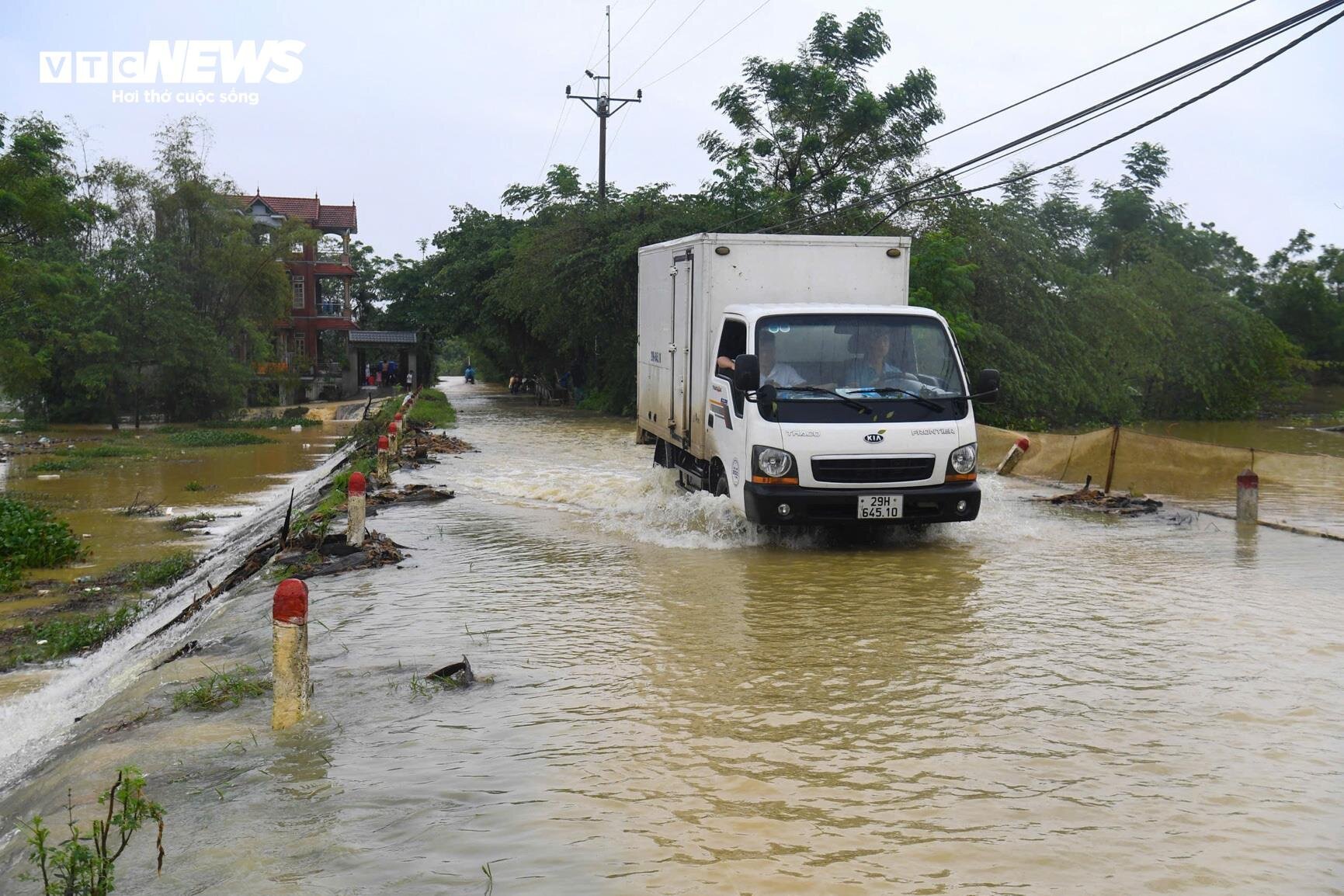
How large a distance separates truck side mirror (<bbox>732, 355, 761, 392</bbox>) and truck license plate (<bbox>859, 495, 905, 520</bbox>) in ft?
4.68

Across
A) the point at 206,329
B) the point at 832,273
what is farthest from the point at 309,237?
the point at 832,273

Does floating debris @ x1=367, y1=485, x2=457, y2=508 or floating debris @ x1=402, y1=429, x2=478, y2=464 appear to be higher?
floating debris @ x1=402, y1=429, x2=478, y2=464

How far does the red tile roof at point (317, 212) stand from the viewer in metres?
72.0

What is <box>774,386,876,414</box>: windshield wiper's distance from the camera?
11078 millimetres

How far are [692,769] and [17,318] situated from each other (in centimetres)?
4173

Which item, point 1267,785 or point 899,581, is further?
point 899,581

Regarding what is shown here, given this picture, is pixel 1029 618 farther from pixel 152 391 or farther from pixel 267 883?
pixel 152 391

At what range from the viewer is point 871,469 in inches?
436

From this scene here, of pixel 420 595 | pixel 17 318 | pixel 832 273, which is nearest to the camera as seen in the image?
pixel 420 595

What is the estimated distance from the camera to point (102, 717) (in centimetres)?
737

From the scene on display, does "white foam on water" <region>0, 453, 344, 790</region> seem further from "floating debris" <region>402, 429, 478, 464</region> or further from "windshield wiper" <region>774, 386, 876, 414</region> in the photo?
"floating debris" <region>402, 429, 478, 464</region>

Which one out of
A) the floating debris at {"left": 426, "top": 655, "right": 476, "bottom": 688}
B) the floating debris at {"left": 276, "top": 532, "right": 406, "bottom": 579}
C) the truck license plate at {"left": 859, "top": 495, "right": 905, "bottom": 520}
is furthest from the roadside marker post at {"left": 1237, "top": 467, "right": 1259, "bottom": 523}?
the floating debris at {"left": 426, "top": 655, "right": 476, "bottom": 688}

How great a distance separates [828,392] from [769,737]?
5.53 m

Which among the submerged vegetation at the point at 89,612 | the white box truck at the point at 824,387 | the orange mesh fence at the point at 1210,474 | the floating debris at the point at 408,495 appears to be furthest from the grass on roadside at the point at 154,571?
the orange mesh fence at the point at 1210,474
